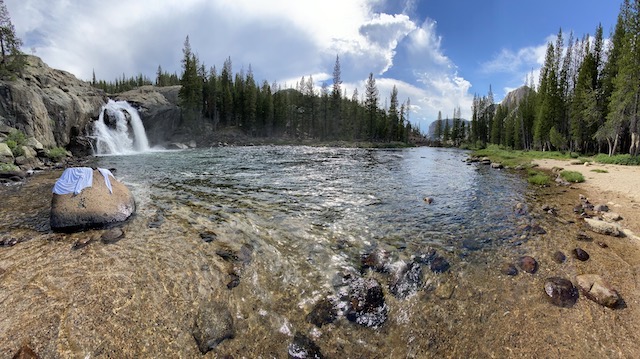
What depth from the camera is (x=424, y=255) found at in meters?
6.76

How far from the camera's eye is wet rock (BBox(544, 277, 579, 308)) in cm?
512

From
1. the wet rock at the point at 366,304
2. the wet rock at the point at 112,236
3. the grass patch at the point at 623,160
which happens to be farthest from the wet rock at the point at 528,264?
the grass patch at the point at 623,160

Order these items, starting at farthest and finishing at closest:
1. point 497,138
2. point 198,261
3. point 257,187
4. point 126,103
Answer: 1. point 497,138
2. point 126,103
3. point 257,187
4. point 198,261

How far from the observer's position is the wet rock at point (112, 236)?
22.0 feet

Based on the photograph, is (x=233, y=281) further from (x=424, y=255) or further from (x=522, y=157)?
(x=522, y=157)

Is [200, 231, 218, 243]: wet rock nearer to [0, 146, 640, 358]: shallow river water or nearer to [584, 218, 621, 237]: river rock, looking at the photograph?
[0, 146, 640, 358]: shallow river water

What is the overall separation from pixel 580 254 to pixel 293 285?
7.12 m

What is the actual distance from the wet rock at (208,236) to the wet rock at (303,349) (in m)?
3.90

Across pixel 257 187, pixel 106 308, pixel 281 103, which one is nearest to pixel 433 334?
pixel 106 308

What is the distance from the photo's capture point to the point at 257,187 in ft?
46.2

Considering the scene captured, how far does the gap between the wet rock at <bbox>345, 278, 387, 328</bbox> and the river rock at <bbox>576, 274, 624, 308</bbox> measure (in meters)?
3.97

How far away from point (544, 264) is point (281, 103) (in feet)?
297

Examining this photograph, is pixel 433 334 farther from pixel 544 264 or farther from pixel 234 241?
pixel 234 241

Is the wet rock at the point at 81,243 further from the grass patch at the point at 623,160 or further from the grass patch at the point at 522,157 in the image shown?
the grass patch at the point at 623,160
